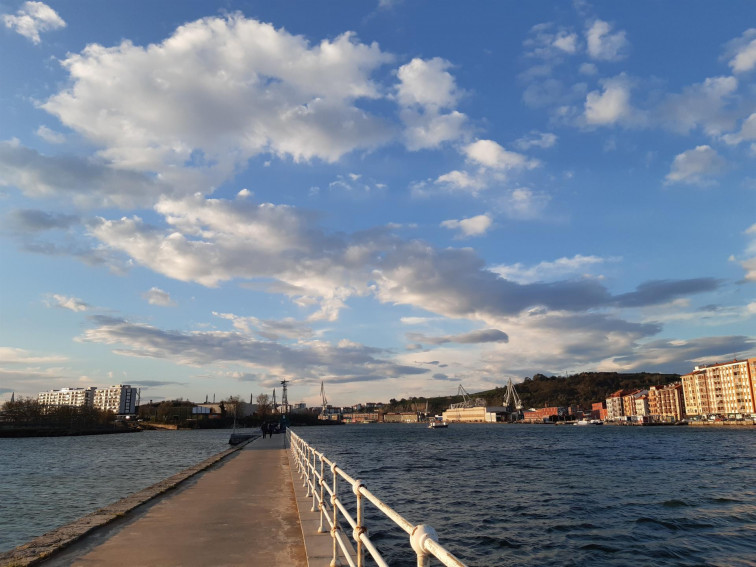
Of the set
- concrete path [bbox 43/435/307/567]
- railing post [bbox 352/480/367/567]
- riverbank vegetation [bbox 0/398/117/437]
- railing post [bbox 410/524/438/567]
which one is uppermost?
railing post [bbox 410/524/438/567]

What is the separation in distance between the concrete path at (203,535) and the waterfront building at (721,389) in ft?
598

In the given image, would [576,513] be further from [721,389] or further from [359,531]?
[721,389]

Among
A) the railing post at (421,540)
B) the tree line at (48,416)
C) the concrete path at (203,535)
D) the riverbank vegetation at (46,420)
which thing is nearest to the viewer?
the railing post at (421,540)

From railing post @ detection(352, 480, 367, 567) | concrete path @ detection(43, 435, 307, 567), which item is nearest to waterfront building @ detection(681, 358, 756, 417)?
concrete path @ detection(43, 435, 307, 567)

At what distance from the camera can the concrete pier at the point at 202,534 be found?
800 cm

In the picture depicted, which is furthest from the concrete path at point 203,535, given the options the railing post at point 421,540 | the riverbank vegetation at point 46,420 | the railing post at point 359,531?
the riverbank vegetation at point 46,420

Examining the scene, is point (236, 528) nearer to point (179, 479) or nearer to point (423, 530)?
point (423, 530)

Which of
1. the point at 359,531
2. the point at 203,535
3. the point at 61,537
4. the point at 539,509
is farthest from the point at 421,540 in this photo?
the point at 539,509

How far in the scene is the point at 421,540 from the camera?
3400 mm

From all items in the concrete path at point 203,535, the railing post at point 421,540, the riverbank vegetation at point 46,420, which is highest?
the railing post at point 421,540

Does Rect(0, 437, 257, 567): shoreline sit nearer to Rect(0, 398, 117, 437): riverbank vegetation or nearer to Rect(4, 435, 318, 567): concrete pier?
Rect(4, 435, 318, 567): concrete pier

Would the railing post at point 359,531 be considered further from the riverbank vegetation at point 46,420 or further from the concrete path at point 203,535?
the riverbank vegetation at point 46,420

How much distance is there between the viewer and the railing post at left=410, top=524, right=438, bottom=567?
337 centimetres

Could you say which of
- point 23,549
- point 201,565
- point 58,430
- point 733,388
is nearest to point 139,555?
point 201,565
